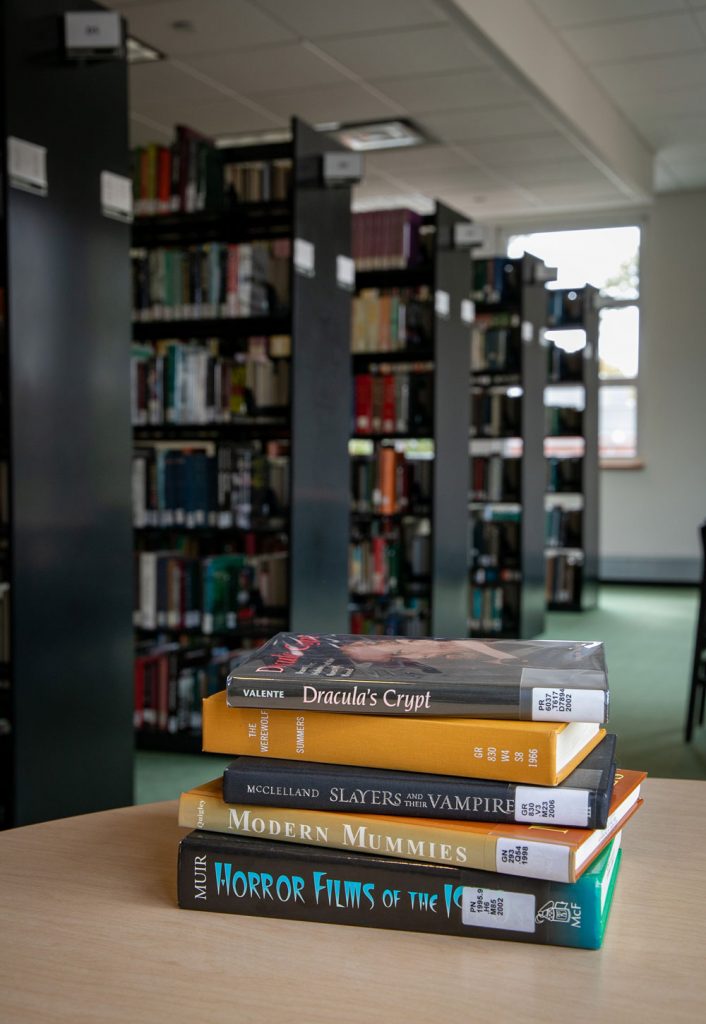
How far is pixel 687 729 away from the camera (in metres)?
4.23

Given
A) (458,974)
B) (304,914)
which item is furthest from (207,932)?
(458,974)

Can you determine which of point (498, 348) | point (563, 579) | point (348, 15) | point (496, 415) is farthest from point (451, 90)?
point (563, 579)

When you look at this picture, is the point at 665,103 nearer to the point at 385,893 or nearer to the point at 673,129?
the point at 673,129

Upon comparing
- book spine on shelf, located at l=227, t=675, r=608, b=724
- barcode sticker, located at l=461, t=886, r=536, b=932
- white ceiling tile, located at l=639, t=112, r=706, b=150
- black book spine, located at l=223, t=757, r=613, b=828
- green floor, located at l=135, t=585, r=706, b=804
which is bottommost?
green floor, located at l=135, t=585, r=706, b=804

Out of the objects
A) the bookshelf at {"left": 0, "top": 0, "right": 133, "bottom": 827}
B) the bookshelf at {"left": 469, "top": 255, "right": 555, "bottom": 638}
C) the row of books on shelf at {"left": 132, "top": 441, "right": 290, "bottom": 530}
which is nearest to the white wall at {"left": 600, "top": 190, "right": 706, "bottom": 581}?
the bookshelf at {"left": 469, "top": 255, "right": 555, "bottom": 638}

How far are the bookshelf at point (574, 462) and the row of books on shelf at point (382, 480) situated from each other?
292 centimetres

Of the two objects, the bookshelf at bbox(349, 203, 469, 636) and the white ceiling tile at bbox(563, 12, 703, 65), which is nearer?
the bookshelf at bbox(349, 203, 469, 636)

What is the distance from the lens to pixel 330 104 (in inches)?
270

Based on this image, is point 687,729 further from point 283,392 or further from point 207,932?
point 207,932

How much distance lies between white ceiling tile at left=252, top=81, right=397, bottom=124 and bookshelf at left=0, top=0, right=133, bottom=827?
3822 millimetres

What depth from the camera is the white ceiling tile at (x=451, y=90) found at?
6336mm

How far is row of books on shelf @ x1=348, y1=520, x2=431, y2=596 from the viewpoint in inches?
210

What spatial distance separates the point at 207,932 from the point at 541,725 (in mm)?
274

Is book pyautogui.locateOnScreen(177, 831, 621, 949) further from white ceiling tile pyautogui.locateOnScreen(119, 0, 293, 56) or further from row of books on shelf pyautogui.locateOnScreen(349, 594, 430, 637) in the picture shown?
white ceiling tile pyautogui.locateOnScreen(119, 0, 293, 56)
